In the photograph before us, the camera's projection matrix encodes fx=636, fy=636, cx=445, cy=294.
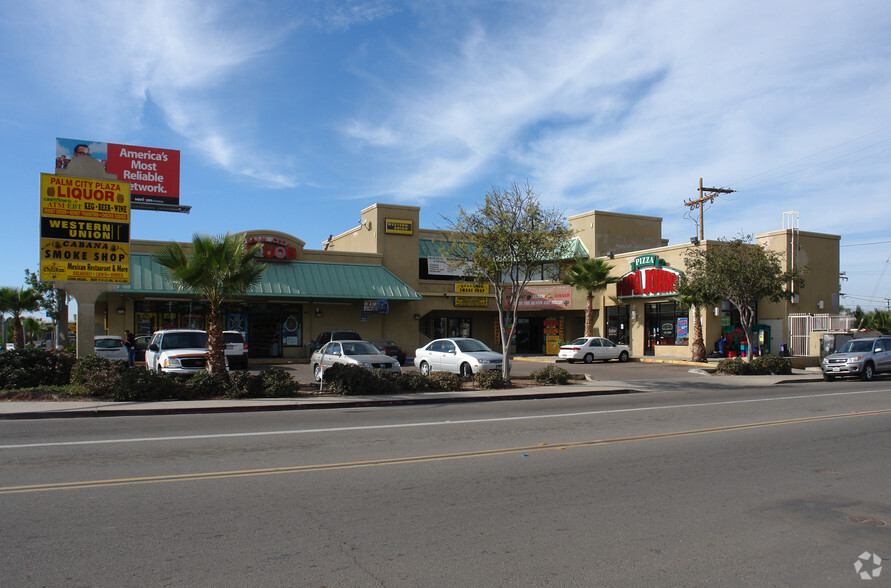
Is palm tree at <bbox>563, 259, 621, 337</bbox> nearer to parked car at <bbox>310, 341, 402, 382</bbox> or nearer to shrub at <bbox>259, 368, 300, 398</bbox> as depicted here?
parked car at <bbox>310, 341, 402, 382</bbox>

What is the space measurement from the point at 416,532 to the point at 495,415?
317 inches

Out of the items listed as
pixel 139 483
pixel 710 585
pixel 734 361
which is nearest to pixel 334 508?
pixel 139 483

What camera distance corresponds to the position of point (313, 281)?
107ft

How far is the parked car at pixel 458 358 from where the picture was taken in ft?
66.8

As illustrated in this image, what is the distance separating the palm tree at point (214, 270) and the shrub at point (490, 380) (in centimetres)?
714

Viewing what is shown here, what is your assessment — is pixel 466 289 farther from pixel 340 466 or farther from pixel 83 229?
pixel 340 466

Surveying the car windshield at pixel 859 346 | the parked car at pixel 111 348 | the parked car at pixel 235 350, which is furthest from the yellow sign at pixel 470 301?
the car windshield at pixel 859 346

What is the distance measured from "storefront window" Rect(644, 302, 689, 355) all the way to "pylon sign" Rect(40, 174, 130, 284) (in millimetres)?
26703

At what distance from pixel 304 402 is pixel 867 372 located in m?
20.4

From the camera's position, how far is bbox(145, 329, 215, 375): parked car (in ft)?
57.0

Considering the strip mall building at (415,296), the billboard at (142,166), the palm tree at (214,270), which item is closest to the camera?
the palm tree at (214,270)

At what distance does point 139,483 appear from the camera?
23.2 feet

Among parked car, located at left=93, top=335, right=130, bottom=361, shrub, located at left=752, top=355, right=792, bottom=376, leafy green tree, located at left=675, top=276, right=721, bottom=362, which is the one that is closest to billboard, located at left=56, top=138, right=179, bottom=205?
parked car, located at left=93, top=335, right=130, bottom=361

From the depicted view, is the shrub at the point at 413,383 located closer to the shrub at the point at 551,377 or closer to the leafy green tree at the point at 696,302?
the shrub at the point at 551,377
